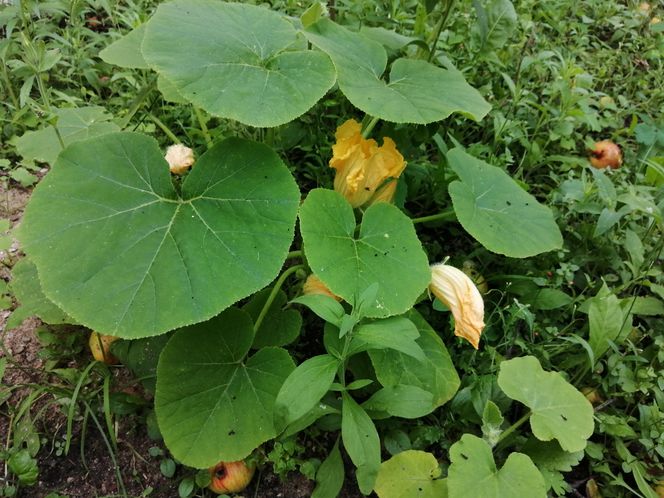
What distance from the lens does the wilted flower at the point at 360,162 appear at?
1.74 meters

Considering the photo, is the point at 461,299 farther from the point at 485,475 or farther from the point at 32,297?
the point at 32,297

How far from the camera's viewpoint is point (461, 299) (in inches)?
62.2

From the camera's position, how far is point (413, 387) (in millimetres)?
1511

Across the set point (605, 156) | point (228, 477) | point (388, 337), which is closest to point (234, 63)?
point (388, 337)

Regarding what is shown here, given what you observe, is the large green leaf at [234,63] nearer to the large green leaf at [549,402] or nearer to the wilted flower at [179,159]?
the wilted flower at [179,159]

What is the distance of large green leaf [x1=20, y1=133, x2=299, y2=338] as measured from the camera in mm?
1333

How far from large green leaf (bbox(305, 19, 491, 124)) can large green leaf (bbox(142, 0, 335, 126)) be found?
0.27ft

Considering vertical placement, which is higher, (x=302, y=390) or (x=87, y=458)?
(x=302, y=390)

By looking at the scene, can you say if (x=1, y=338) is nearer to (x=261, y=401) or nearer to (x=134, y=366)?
(x=134, y=366)

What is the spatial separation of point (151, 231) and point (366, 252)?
23.7 inches

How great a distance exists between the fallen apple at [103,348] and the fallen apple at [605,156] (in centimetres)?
229

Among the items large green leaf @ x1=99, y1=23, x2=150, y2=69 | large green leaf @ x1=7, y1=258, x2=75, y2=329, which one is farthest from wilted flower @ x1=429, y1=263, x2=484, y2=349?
large green leaf @ x1=99, y1=23, x2=150, y2=69

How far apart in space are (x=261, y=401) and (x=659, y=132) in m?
2.23

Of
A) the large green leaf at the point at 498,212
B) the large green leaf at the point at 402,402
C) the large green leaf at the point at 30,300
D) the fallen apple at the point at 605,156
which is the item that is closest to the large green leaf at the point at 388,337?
the large green leaf at the point at 402,402
